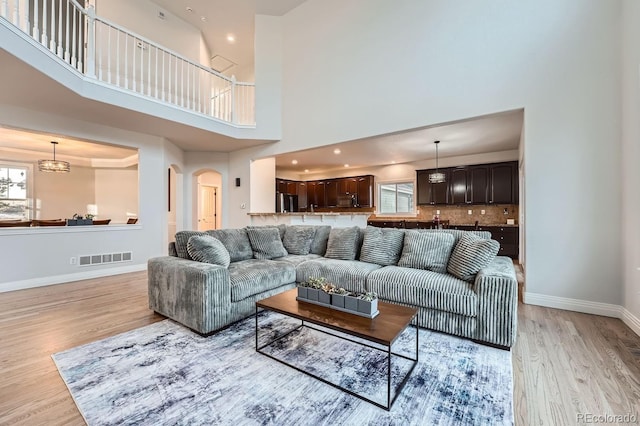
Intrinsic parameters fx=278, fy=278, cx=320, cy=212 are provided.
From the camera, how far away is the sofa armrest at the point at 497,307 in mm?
2193

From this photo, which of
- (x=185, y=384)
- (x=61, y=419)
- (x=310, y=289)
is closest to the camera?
(x=61, y=419)

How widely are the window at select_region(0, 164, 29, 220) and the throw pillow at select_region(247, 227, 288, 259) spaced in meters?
7.28

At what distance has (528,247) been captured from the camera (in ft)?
11.2

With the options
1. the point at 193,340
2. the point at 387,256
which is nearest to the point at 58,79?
the point at 193,340

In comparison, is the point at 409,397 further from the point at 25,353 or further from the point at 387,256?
the point at 25,353

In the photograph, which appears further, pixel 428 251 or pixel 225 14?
pixel 225 14

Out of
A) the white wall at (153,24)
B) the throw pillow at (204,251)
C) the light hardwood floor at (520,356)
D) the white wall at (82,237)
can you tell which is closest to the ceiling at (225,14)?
the white wall at (153,24)

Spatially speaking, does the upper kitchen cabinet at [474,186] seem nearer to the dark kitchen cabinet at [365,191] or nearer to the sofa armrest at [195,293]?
the dark kitchen cabinet at [365,191]

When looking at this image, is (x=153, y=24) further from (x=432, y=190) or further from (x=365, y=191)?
(x=432, y=190)

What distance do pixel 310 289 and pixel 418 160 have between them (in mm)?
6886

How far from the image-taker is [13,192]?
6902mm

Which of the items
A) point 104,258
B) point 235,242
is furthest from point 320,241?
point 104,258

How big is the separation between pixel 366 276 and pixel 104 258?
4759 mm

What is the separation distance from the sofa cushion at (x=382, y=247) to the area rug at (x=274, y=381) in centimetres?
100
